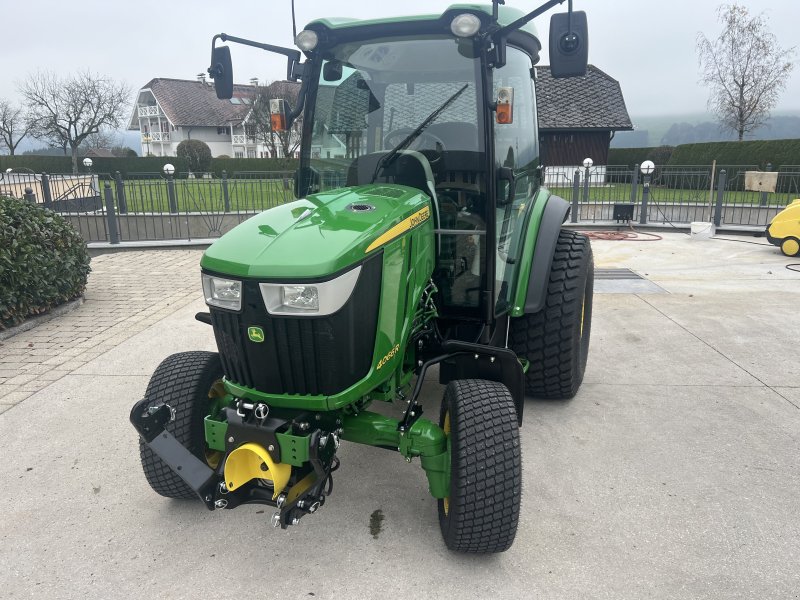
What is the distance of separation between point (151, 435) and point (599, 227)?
1154cm

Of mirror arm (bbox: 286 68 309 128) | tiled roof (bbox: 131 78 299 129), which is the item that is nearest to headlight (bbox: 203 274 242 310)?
mirror arm (bbox: 286 68 309 128)

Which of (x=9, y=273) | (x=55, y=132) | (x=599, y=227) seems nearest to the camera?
(x=9, y=273)

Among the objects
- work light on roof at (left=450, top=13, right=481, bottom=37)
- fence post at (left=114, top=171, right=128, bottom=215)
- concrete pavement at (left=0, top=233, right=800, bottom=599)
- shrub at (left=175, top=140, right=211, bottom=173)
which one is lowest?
concrete pavement at (left=0, top=233, right=800, bottom=599)

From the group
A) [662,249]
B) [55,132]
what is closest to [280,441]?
[662,249]

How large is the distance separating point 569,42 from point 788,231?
8132 mm

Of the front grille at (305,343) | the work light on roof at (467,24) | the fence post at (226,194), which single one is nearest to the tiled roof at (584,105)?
the fence post at (226,194)

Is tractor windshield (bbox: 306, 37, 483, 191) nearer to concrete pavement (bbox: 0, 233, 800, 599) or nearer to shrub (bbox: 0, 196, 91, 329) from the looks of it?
concrete pavement (bbox: 0, 233, 800, 599)

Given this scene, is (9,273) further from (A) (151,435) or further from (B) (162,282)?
(A) (151,435)

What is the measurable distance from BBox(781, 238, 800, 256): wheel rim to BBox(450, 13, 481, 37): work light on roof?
27.0 ft

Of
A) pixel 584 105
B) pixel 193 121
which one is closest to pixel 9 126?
pixel 193 121

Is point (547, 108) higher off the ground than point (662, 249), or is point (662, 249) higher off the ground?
point (547, 108)

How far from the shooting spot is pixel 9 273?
5305 millimetres

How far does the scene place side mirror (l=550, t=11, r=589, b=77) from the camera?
2.40 metres

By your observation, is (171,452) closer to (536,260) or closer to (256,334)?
(256,334)
